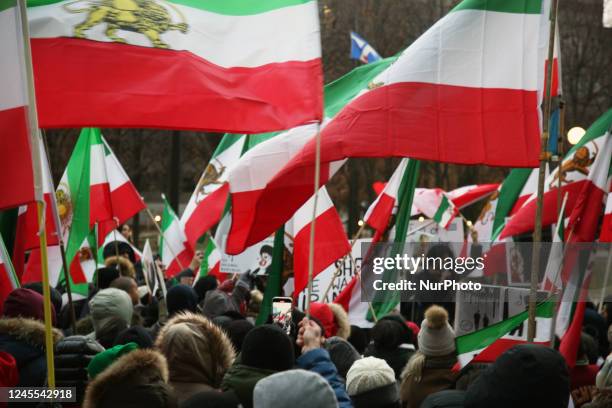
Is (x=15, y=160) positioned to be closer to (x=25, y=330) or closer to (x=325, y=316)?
(x=25, y=330)

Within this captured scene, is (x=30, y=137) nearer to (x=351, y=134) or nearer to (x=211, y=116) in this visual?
(x=211, y=116)

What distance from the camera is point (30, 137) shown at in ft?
16.2

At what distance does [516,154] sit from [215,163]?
654 centimetres

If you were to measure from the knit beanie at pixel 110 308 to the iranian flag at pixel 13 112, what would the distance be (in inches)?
64.6

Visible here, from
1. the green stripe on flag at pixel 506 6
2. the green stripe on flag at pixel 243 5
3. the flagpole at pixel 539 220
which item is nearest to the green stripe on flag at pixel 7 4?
the green stripe on flag at pixel 243 5

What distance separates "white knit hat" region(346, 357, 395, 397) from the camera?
17.0 ft

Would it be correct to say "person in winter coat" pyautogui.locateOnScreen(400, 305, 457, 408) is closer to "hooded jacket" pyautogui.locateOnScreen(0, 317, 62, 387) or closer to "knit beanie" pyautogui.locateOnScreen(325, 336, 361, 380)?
"knit beanie" pyautogui.locateOnScreen(325, 336, 361, 380)

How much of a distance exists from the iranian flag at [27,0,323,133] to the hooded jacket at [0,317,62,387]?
1201 millimetres

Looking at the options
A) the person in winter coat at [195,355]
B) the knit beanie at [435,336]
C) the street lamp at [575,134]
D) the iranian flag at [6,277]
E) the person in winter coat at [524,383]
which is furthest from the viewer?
the street lamp at [575,134]

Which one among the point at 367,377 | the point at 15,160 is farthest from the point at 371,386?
the point at 15,160

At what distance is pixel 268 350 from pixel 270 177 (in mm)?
4592

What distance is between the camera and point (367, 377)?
17.0 ft

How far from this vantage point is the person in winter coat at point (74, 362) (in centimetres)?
536

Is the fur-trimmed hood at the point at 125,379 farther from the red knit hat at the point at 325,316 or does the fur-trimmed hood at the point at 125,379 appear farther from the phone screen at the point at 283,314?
the red knit hat at the point at 325,316
